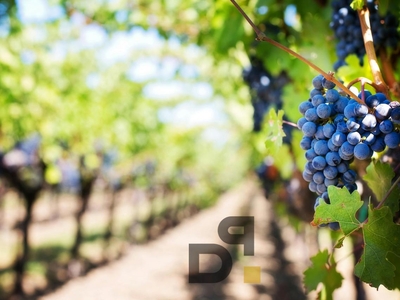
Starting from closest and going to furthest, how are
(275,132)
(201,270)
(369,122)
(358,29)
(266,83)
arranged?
(369,122) → (275,132) → (358,29) → (266,83) → (201,270)

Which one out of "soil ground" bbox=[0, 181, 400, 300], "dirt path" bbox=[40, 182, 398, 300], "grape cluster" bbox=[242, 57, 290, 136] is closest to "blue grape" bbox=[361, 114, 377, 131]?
"grape cluster" bbox=[242, 57, 290, 136]

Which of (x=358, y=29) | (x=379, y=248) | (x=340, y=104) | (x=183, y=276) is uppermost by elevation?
(x=358, y=29)

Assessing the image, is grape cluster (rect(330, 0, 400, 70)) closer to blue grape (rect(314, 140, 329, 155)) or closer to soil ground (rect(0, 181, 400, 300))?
blue grape (rect(314, 140, 329, 155))

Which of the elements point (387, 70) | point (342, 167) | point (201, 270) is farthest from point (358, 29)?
point (201, 270)

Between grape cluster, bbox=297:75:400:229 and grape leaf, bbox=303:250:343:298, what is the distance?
39 centimetres

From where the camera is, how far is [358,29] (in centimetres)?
149

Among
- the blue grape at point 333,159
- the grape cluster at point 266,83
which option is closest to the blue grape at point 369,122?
the blue grape at point 333,159

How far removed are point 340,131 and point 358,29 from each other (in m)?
0.61

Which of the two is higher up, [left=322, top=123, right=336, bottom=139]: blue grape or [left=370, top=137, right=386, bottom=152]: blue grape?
[left=322, top=123, right=336, bottom=139]: blue grape

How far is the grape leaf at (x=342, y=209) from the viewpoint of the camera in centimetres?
103

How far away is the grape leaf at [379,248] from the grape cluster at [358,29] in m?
0.75

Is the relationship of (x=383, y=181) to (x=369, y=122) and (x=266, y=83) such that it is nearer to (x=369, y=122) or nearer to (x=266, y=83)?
(x=369, y=122)

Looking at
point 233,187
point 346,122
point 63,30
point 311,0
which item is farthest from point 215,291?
point 233,187

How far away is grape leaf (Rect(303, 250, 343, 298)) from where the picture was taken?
4.77 feet
